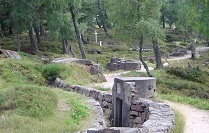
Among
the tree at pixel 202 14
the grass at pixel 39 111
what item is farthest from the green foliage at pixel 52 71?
the tree at pixel 202 14

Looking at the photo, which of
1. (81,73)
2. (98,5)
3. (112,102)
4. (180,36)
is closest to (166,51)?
(98,5)

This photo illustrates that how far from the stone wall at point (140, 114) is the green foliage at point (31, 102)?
160 cm

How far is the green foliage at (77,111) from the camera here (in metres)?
9.92

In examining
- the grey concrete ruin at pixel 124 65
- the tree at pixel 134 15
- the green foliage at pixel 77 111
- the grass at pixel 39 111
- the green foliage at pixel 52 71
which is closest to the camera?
the grass at pixel 39 111

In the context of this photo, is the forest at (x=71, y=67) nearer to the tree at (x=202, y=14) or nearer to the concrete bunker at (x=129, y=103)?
the tree at (x=202, y=14)

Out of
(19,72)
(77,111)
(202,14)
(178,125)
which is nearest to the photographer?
(178,125)

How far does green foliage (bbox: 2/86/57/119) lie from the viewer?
9.98 metres

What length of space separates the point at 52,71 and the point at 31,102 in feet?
25.0

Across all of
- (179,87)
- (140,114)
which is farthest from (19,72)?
(140,114)

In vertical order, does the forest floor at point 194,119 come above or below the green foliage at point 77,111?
below

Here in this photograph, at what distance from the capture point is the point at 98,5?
169ft

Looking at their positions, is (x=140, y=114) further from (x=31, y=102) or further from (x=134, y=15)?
(x=134, y=15)

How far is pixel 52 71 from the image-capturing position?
1798 centimetres

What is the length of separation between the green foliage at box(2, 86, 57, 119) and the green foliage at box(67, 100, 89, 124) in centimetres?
56
